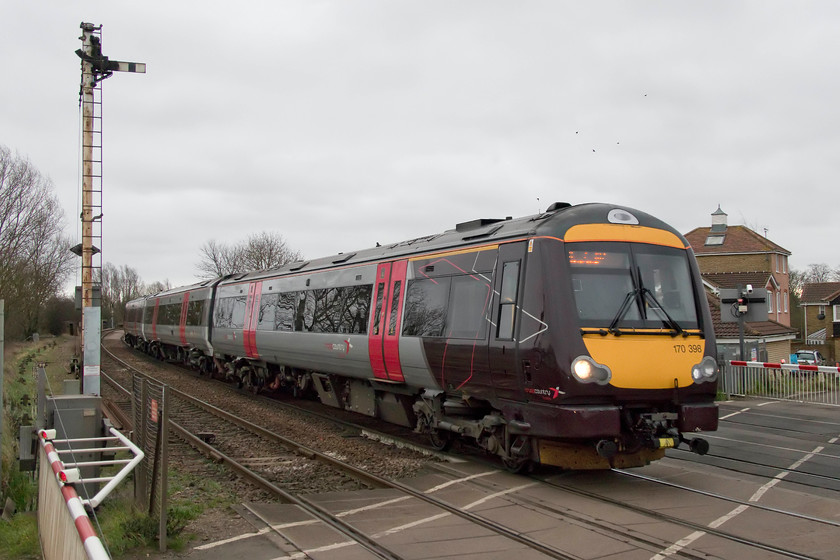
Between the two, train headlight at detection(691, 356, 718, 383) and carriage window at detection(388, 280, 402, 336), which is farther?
carriage window at detection(388, 280, 402, 336)

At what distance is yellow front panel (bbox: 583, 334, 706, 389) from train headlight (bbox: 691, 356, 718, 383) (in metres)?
0.06

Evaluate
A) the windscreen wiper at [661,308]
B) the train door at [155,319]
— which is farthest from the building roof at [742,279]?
the windscreen wiper at [661,308]

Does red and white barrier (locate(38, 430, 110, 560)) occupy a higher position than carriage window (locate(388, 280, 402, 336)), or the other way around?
carriage window (locate(388, 280, 402, 336))

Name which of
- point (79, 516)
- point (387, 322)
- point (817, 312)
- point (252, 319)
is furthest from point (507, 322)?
point (817, 312)

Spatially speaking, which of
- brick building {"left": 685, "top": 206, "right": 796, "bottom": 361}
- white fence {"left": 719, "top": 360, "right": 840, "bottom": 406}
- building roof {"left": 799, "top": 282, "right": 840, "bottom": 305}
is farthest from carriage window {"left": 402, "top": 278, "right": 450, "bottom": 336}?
building roof {"left": 799, "top": 282, "right": 840, "bottom": 305}

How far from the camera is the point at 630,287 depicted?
748 cm

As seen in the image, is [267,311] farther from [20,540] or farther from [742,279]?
[742,279]

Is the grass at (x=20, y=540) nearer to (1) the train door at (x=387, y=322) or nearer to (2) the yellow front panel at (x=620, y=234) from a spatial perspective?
(1) the train door at (x=387, y=322)

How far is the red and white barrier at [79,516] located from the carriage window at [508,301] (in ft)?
14.6

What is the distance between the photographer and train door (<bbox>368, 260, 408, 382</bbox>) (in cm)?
1016

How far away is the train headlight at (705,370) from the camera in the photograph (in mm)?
7461

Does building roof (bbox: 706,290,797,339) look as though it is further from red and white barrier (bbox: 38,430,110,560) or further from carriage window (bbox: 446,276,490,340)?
red and white barrier (bbox: 38,430,110,560)

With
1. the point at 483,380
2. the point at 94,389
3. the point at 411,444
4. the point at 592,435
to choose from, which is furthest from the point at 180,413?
the point at 592,435

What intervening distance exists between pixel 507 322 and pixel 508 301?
0.76ft
